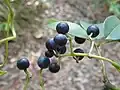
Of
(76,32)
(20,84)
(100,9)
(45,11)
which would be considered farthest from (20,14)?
(76,32)

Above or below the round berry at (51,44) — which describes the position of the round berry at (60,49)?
below

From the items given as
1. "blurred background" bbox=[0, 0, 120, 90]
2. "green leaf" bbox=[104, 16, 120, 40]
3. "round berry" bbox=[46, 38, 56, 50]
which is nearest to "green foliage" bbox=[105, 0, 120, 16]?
"blurred background" bbox=[0, 0, 120, 90]

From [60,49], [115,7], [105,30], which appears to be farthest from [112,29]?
[115,7]

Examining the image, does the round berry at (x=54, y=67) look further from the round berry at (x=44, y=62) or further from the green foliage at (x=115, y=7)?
the green foliage at (x=115, y=7)

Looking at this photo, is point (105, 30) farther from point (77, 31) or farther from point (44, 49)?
point (44, 49)

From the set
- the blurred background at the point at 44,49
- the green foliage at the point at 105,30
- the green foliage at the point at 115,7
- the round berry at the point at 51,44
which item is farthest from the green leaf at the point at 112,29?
the green foliage at the point at 115,7

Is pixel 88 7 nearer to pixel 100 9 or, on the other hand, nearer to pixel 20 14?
pixel 100 9
